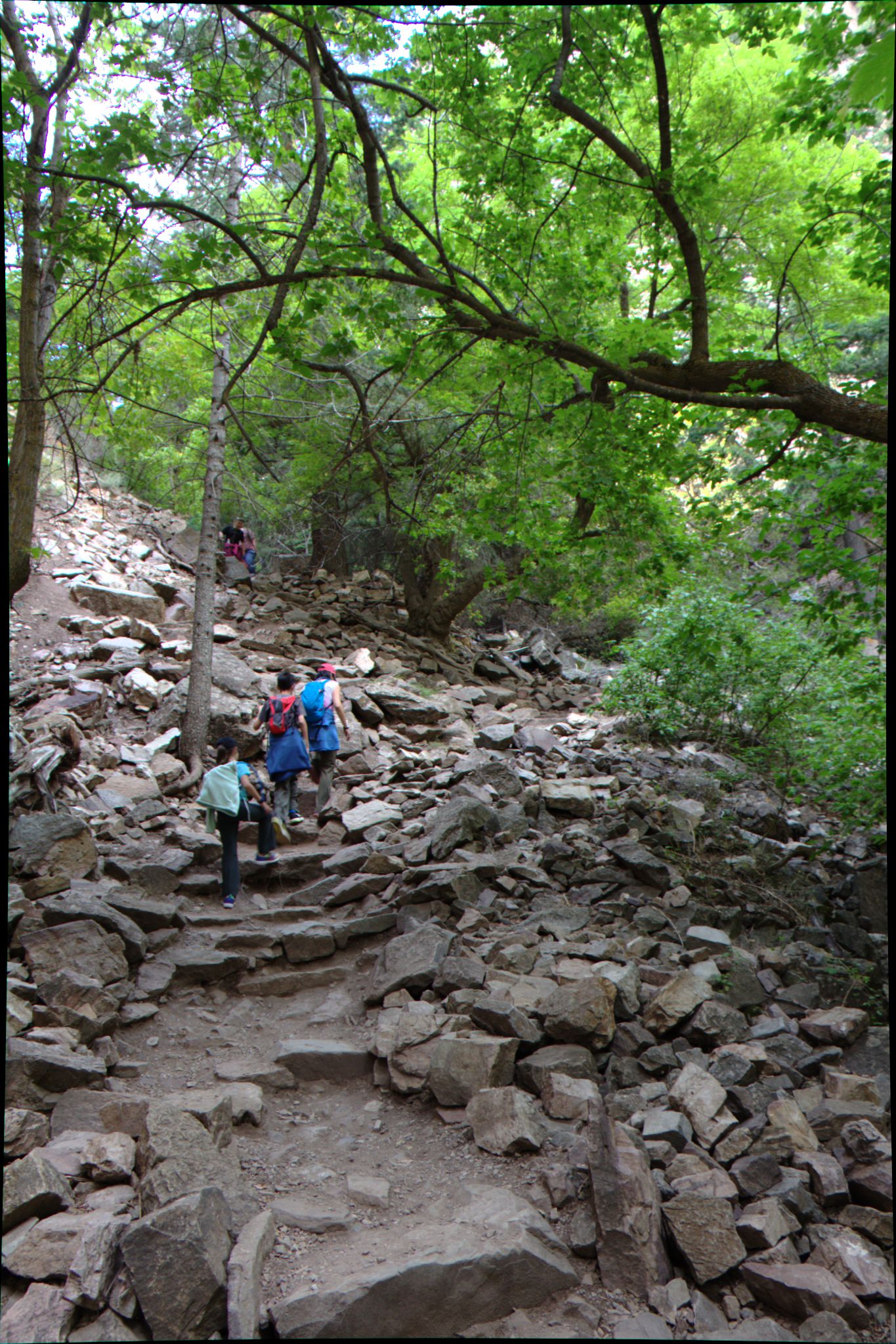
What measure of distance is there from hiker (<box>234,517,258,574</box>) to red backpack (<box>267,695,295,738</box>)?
10.7 metres

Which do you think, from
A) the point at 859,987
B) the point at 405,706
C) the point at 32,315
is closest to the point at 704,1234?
the point at 859,987

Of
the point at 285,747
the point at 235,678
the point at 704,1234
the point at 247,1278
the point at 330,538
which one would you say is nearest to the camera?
Answer: the point at 247,1278

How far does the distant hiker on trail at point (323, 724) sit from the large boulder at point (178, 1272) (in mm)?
6690

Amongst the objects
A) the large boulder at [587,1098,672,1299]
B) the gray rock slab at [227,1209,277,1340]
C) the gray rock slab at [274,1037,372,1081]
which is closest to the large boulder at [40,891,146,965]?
the gray rock slab at [274,1037,372,1081]

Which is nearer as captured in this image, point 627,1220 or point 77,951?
point 627,1220

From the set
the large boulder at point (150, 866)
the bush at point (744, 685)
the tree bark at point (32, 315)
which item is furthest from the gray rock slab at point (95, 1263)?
the bush at point (744, 685)

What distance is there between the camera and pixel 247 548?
63.4 ft

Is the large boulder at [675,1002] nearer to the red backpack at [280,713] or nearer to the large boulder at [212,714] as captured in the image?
the red backpack at [280,713]

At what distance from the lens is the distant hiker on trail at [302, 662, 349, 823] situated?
9.70m

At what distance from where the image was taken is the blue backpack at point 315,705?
970 centimetres

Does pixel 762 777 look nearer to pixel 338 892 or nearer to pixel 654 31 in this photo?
pixel 338 892

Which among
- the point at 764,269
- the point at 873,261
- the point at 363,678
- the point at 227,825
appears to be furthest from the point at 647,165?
the point at 363,678

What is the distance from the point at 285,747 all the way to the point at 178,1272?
6361mm

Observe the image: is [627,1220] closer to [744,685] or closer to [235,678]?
[744,685]
